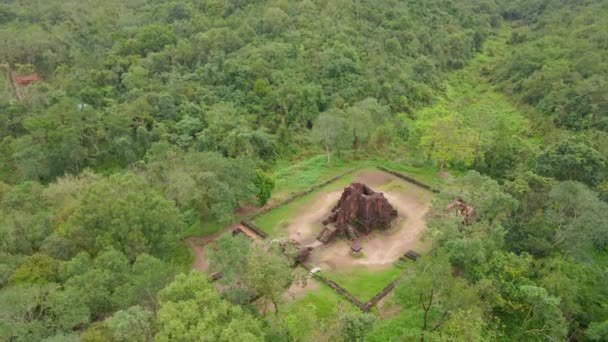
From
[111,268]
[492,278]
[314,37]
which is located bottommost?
[111,268]

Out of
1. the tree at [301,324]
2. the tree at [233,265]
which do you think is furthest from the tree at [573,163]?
the tree at [233,265]

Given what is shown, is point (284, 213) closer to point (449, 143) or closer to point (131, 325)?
point (449, 143)

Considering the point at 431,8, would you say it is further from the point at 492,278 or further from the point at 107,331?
the point at 107,331

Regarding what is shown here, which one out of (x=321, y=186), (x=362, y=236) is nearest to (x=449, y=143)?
(x=321, y=186)

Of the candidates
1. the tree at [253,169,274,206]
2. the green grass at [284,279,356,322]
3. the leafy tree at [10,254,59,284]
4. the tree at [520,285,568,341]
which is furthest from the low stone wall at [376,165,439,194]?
the leafy tree at [10,254,59,284]

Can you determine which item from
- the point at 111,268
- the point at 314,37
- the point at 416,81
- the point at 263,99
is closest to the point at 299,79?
the point at 263,99

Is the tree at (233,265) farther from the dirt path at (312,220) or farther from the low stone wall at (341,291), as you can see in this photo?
the dirt path at (312,220)

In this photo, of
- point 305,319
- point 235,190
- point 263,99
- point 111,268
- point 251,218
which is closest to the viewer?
point 305,319
